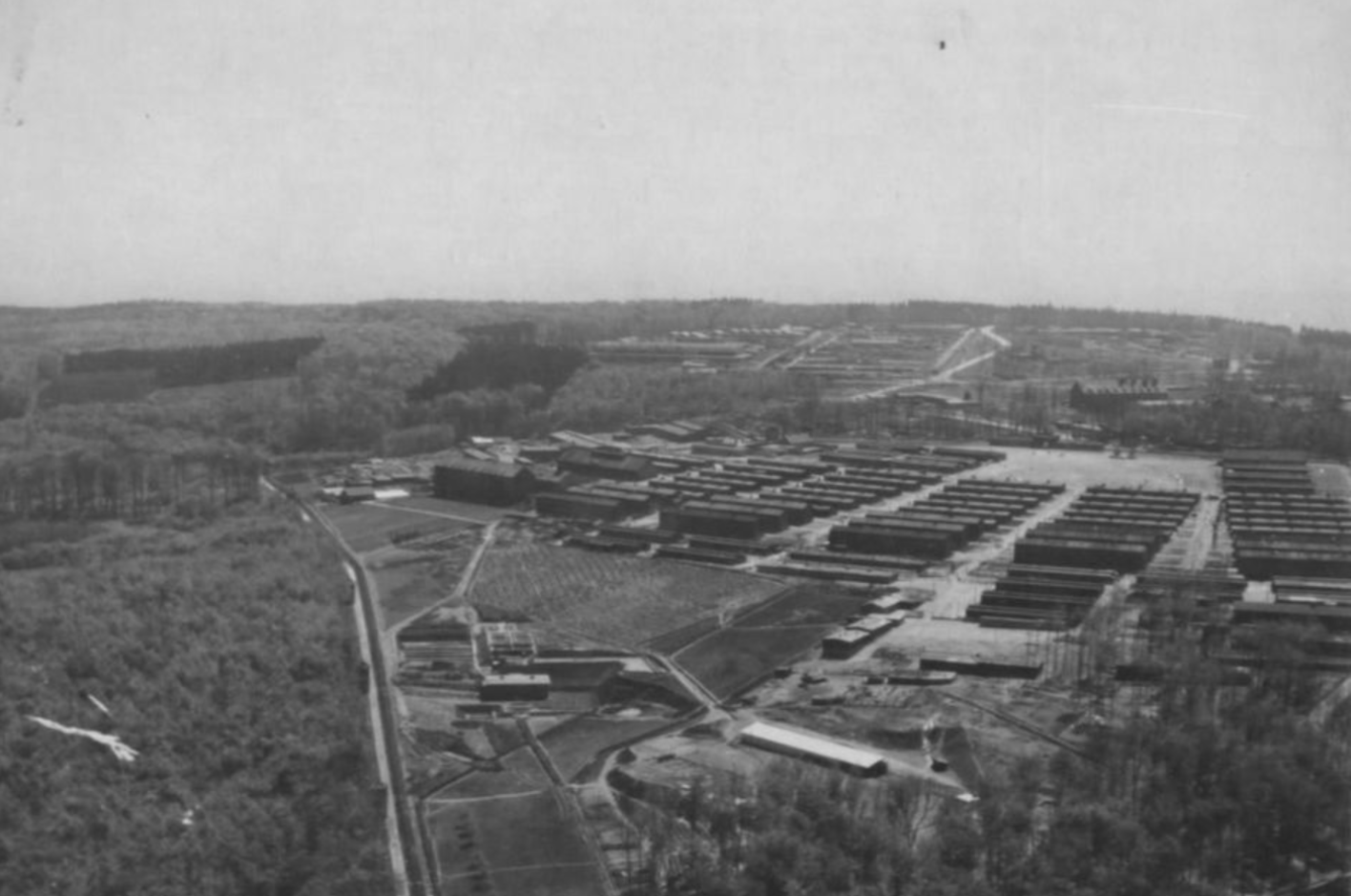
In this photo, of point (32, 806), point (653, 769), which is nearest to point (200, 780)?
point (32, 806)

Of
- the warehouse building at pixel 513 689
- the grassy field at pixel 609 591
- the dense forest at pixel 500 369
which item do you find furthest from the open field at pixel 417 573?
the dense forest at pixel 500 369

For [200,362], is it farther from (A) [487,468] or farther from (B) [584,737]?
(B) [584,737]

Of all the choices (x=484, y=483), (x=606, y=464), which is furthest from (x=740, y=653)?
(x=606, y=464)

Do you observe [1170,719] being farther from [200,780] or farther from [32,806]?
[32,806]

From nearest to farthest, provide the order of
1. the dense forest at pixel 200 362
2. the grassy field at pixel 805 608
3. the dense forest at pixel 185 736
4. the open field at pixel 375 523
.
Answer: the dense forest at pixel 185 736, the grassy field at pixel 805 608, the open field at pixel 375 523, the dense forest at pixel 200 362

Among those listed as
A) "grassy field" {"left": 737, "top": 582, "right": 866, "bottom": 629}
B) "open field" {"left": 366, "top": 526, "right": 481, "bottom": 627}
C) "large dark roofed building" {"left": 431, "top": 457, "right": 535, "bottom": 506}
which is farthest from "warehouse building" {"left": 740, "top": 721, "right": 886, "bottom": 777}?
"large dark roofed building" {"left": 431, "top": 457, "right": 535, "bottom": 506}

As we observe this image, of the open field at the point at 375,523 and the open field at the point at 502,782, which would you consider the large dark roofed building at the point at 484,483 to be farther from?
the open field at the point at 502,782

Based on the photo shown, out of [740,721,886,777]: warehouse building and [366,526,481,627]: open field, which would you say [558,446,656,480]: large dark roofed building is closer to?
[366,526,481,627]: open field

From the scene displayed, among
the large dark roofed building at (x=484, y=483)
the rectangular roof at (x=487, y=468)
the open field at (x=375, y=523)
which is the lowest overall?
the open field at (x=375, y=523)
